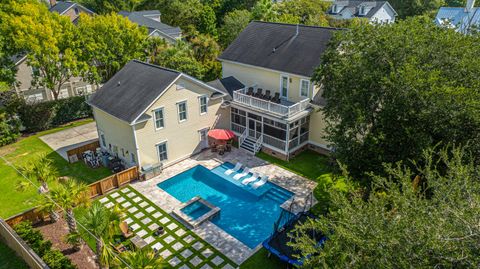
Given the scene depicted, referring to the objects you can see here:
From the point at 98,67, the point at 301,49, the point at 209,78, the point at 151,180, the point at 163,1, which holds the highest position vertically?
the point at 163,1

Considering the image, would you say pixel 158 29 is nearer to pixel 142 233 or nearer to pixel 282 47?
pixel 282 47

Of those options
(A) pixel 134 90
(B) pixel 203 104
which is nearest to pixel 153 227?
(A) pixel 134 90

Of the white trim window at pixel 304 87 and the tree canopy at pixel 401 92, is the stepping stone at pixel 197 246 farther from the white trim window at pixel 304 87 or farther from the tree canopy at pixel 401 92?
the white trim window at pixel 304 87

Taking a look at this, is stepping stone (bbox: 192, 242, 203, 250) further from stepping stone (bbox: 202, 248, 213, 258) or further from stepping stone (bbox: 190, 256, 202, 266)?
stepping stone (bbox: 190, 256, 202, 266)

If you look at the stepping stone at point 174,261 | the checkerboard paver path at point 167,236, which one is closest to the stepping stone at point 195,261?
the checkerboard paver path at point 167,236

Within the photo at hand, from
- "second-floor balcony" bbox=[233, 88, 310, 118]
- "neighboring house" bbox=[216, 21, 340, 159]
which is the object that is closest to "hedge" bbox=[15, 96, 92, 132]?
"neighboring house" bbox=[216, 21, 340, 159]

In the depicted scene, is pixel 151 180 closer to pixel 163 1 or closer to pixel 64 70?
pixel 64 70

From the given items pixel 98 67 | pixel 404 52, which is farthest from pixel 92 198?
pixel 404 52
